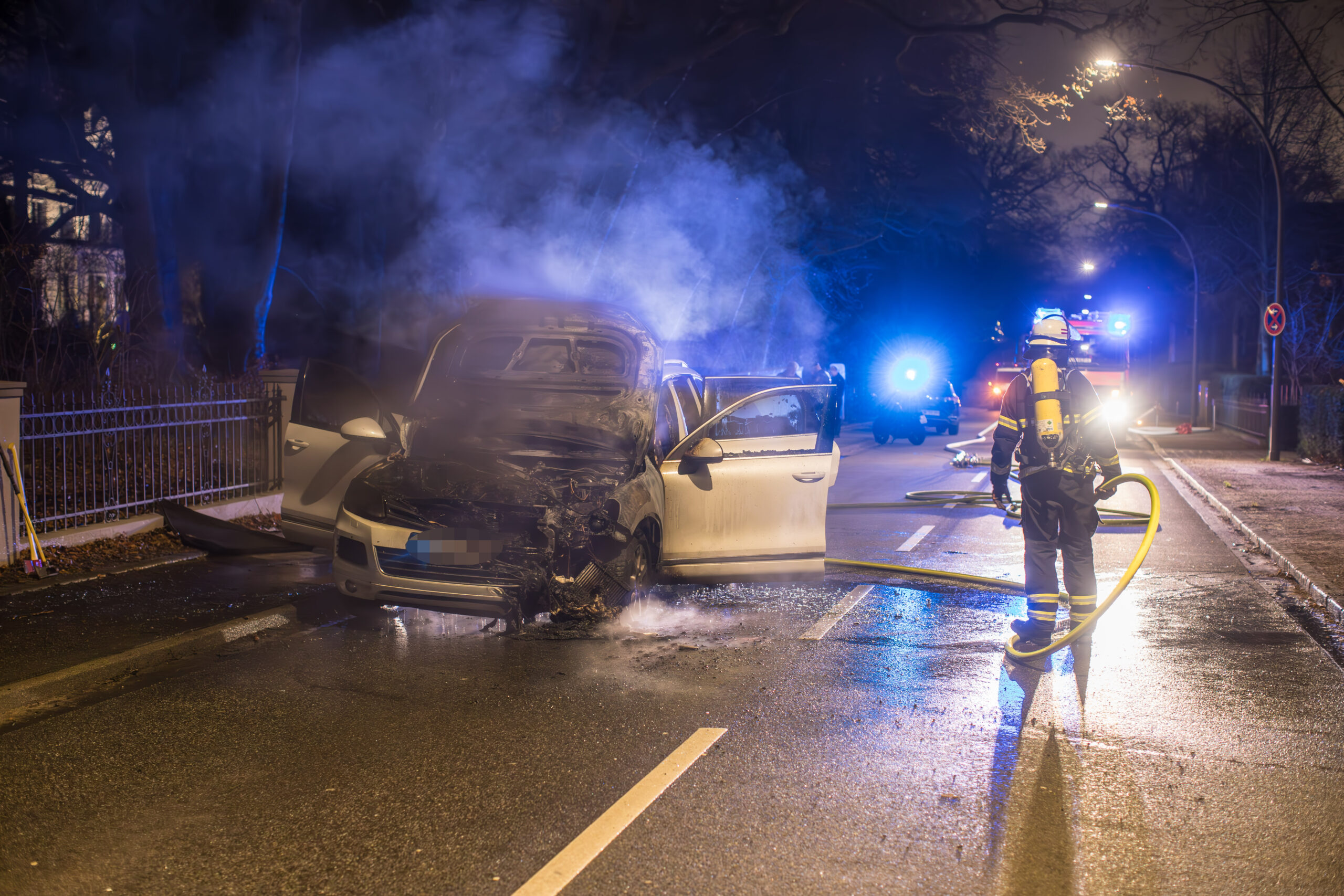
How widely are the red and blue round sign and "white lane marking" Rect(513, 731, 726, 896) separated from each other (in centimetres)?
1662

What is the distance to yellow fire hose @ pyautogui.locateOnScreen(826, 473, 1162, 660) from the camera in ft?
18.6

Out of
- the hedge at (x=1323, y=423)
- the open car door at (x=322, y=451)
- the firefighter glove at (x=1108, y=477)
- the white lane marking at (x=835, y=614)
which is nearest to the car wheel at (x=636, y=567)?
the white lane marking at (x=835, y=614)

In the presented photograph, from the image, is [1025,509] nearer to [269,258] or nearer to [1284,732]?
[1284,732]

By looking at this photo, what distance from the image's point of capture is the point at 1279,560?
8.72m

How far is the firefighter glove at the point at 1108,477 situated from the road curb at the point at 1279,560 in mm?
1948

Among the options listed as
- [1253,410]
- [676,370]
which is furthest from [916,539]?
[1253,410]

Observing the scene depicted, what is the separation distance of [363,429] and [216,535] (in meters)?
2.96

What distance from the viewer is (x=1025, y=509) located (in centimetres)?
597

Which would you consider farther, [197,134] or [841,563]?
[197,134]

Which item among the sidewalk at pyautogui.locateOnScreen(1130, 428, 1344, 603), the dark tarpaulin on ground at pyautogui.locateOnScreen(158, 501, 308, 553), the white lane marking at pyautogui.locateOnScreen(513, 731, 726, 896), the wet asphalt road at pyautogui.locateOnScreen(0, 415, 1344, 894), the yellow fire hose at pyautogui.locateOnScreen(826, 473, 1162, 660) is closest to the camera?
the white lane marking at pyautogui.locateOnScreen(513, 731, 726, 896)

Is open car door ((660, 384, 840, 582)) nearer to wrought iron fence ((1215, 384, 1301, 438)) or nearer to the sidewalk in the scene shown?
the sidewalk

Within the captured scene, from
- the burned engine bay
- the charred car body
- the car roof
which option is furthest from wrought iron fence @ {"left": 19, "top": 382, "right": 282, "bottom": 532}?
the car roof

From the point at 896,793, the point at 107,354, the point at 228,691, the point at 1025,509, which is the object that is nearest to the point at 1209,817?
the point at 896,793

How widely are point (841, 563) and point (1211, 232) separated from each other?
38.1 meters
